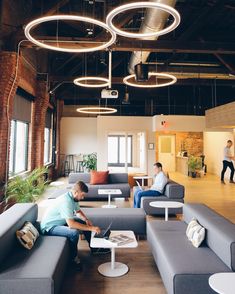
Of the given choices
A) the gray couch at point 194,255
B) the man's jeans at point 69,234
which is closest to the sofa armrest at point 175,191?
the gray couch at point 194,255

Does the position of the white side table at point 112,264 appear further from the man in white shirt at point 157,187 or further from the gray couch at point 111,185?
the gray couch at point 111,185

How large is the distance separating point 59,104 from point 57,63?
2571mm

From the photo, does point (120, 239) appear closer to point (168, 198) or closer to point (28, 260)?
point (28, 260)

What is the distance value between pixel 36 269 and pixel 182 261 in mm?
1449

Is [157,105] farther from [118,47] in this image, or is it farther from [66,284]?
[66,284]

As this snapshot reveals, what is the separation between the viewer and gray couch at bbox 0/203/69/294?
219cm

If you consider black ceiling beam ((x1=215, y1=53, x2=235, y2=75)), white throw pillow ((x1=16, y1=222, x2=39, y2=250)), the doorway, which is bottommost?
white throw pillow ((x1=16, y1=222, x2=39, y2=250))

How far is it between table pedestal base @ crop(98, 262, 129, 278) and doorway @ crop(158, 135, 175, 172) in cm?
1204

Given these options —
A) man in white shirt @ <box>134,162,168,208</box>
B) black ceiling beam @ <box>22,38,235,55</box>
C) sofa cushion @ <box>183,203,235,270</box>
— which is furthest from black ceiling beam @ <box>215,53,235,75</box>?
sofa cushion @ <box>183,203,235,270</box>

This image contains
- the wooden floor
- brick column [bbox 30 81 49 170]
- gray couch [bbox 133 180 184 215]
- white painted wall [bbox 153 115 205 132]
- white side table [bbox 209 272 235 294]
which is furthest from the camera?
white painted wall [bbox 153 115 205 132]

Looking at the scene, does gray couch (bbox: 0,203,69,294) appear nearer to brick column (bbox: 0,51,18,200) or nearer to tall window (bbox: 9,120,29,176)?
brick column (bbox: 0,51,18,200)

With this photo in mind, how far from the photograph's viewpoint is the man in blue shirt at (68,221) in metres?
3.17

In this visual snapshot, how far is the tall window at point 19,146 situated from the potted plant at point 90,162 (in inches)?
180

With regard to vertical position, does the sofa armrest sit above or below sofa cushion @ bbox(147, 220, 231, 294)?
above
